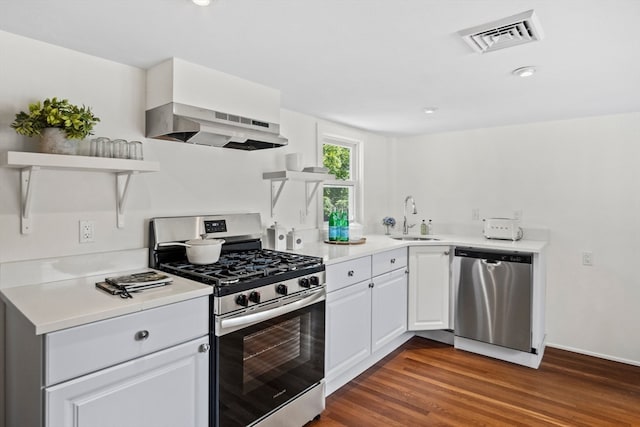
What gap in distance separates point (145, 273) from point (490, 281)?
2.64m

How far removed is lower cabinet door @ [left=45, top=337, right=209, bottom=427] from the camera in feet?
4.31

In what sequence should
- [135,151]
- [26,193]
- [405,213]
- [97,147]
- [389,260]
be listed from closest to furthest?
[26,193] < [97,147] < [135,151] < [389,260] < [405,213]

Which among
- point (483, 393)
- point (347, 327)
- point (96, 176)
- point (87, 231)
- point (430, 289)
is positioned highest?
point (96, 176)

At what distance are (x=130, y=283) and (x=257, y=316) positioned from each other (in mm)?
601

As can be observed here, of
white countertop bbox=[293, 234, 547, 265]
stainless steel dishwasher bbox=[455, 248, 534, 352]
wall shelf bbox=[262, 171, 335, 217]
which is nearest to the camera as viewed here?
white countertop bbox=[293, 234, 547, 265]

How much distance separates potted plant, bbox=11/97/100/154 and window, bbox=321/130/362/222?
2.12m

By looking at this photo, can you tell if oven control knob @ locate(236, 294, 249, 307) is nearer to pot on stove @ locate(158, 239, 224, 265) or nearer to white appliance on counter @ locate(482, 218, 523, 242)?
pot on stove @ locate(158, 239, 224, 265)

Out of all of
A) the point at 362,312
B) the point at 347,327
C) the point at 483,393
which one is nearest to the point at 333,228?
the point at 362,312

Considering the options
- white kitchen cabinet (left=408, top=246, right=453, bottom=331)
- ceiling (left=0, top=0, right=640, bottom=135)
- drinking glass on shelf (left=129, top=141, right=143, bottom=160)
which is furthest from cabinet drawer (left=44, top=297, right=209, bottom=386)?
white kitchen cabinet (left=408, top=246, right=453, bottom=331)

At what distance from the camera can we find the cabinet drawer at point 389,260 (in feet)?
9.52

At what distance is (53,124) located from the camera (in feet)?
5.41

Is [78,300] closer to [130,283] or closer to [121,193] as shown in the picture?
[130,283]

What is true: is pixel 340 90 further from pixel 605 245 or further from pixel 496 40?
pixel 605 245

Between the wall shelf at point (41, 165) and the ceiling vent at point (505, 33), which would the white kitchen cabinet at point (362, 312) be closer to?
the wall shelf at point (41, 165)
